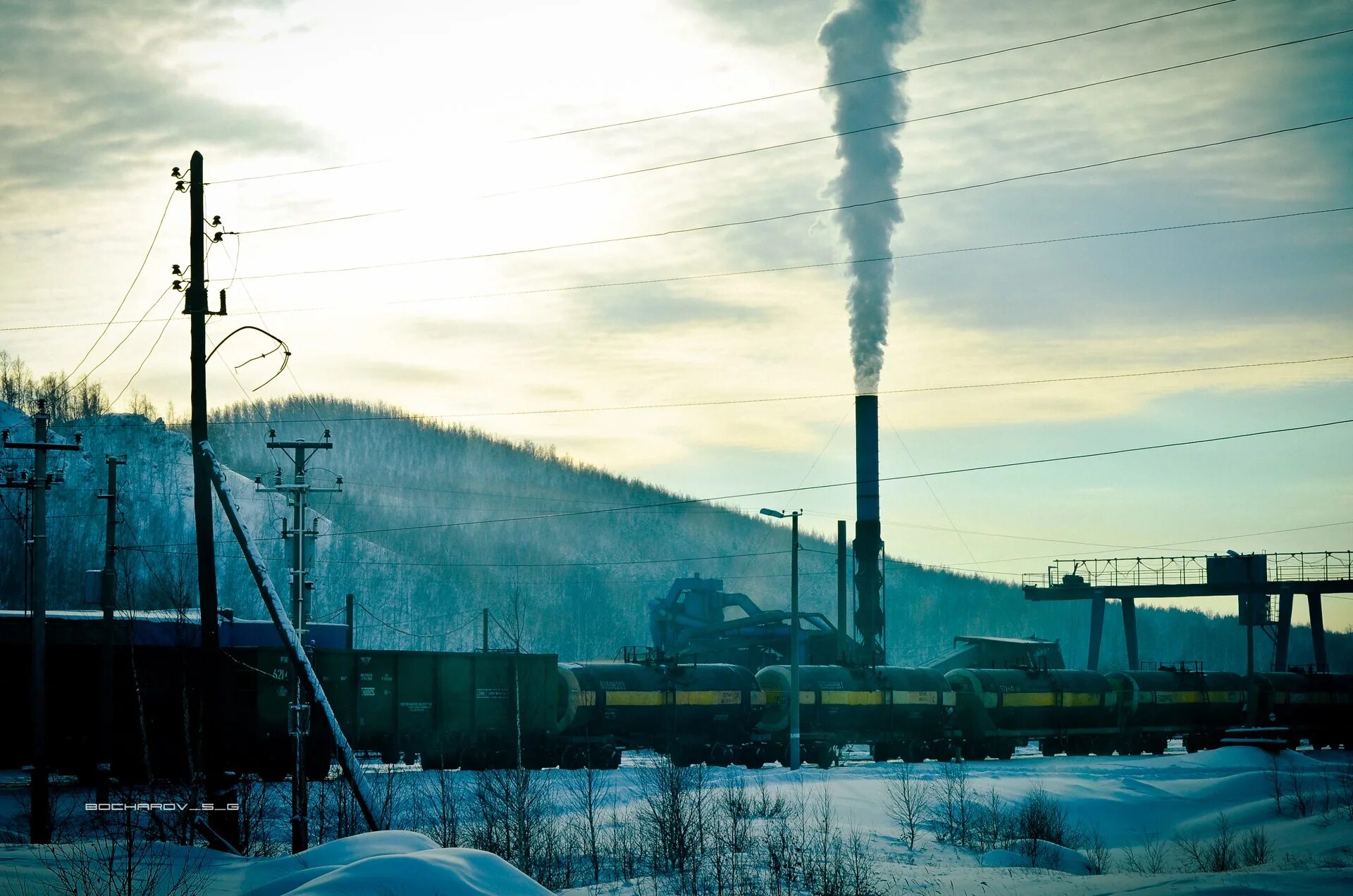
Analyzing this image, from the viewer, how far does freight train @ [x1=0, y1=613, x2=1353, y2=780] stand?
32.0 m

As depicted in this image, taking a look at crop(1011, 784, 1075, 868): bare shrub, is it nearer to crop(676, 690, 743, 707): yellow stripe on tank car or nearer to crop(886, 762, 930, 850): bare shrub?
crop(886, 762, 930, 850): bare shrub

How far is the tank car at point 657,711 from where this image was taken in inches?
1495

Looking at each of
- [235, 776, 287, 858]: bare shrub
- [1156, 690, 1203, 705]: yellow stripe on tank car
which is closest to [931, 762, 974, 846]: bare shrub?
[235, 776, 287, 858]: bare shrub

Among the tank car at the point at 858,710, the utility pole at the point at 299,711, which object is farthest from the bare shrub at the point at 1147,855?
the tank car at the point at 858,710

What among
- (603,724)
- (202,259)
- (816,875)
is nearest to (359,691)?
(603,724)

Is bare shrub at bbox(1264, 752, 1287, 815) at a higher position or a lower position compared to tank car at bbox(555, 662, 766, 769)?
lower

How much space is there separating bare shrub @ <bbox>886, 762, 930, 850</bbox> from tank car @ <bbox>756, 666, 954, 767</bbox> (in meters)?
6.33

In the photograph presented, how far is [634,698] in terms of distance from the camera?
39.0 m

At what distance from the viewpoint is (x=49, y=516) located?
12162 cm

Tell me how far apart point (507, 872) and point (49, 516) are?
124 meters

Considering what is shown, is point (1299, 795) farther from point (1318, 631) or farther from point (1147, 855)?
point (1318, 631)

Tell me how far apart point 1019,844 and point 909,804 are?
2812 millimetres

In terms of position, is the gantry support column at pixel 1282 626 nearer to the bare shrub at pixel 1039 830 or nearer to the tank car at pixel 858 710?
the tank car at pixel 858 710

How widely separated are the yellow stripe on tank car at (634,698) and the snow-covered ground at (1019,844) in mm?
2070
